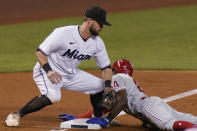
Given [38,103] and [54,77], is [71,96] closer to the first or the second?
[38,103]

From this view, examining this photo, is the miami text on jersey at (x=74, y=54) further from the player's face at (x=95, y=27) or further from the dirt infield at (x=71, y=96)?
the dirt infield at (x=71, y=96)

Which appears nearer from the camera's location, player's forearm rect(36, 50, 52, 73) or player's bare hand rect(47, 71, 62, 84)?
player's bare hand rect(47, 71, 62, 84)

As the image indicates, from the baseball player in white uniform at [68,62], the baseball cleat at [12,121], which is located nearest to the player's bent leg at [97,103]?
the baseball player in white uniform at [68,62]

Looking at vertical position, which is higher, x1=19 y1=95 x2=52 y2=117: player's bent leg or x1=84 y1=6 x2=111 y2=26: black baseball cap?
x1=84 y1=6 x2=111 y2=26: black baseball cap

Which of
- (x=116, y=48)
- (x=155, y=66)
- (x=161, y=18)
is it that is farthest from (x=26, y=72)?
(x=161, y=18)

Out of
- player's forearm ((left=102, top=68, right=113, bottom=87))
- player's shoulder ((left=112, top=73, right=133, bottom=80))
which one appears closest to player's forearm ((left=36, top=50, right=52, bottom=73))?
player's forearm ((left=102, top=68, right=113, bottom=87))

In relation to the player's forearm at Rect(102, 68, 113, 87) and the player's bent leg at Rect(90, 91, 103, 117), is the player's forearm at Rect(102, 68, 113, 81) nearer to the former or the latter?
the player's forearm at Rect(102, 68, 113, 87)
